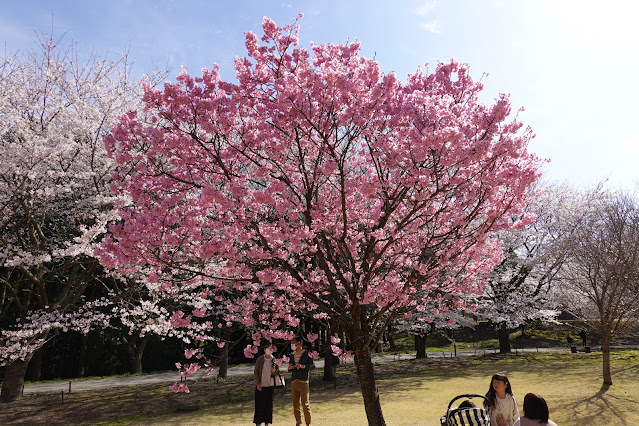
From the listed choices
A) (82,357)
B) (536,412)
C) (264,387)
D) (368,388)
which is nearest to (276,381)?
(264,387)

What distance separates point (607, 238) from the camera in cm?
1627

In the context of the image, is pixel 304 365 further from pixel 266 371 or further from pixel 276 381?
pixel 266 371

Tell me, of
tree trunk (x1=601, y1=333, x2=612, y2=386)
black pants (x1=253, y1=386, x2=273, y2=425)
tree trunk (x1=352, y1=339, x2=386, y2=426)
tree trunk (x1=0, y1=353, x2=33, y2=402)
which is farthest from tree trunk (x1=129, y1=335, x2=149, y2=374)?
tree trunk (x1=601, y1=333, x2=612, y2=386)

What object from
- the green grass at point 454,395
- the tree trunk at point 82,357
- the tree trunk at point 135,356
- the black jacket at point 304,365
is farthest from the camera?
the tree trunk at point 82,357

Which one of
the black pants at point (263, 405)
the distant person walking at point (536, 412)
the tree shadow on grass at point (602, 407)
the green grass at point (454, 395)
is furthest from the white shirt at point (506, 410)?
the tree shadow on grass at point (602, 407)

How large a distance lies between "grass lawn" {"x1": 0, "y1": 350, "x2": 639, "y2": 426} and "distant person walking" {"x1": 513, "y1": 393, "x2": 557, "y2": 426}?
6020 mm

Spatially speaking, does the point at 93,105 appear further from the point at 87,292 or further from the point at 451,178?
the point at 87,292

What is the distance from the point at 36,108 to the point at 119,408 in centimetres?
963

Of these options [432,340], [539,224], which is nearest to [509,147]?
[539,224]

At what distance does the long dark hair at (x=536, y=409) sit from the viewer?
4.75 metres

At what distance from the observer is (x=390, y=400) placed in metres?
13.4

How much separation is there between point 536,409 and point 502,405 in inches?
45.8

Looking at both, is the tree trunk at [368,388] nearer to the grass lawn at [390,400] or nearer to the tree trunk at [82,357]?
the grass lawn at [390,400]

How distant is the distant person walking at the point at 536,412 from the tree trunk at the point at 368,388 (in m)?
3.15
